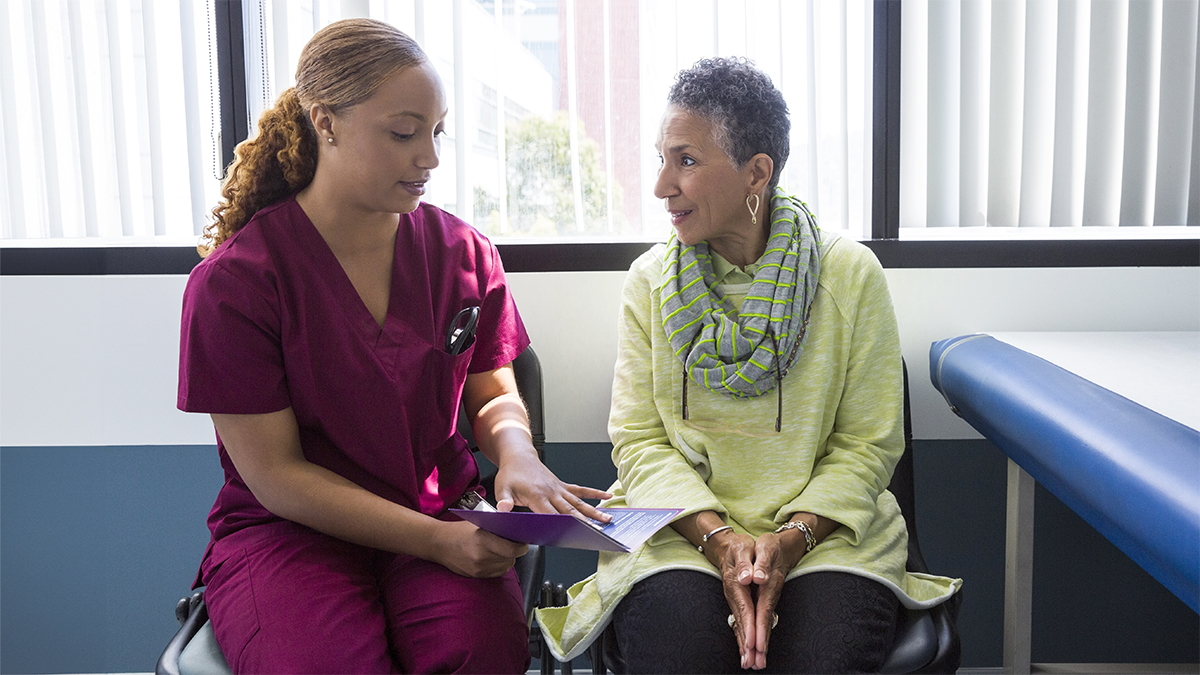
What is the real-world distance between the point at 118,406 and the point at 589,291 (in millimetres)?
1171

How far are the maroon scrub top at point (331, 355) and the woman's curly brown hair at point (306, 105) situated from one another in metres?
0.06

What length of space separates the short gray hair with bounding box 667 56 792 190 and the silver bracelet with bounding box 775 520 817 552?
0.66m

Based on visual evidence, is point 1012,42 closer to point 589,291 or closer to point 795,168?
point 795,168

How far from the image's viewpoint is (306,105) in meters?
1.41

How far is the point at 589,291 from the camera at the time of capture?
78.7 inches

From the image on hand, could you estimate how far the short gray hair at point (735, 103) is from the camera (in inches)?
62.2

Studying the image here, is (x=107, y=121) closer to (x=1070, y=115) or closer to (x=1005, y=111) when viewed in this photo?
(x=1005, y=111)

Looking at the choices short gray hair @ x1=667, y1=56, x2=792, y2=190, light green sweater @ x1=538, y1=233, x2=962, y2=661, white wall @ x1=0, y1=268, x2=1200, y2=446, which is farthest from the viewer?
white wall @ x1=0, y1=268, x2=1200, y2=446

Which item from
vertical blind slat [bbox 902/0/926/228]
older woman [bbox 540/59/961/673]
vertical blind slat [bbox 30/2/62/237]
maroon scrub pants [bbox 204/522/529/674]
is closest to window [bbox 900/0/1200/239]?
vertical blind slat [bbox 902/0/926/228]

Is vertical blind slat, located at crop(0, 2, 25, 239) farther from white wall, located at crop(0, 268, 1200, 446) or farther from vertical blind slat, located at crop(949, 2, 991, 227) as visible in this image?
vertical blind slat, located at crop(949, 2, 991, 227)

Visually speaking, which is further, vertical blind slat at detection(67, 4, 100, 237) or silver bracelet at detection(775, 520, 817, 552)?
vertical blind slat at detection(67, 4, 100, 237)

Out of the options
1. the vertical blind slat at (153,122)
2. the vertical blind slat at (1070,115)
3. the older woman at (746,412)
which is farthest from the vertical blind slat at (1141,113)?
the vertical blind slat at (153,122)

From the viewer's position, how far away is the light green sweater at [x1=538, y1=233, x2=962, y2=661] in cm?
144

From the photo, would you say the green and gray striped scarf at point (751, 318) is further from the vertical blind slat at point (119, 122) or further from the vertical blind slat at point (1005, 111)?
the vertical blind slat at point (119, 122)
